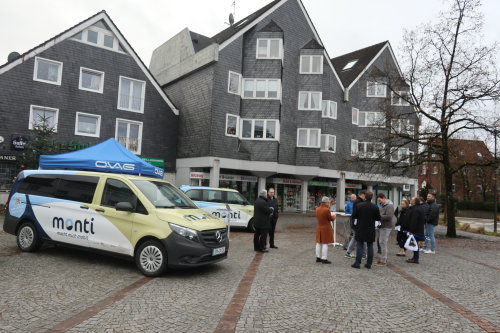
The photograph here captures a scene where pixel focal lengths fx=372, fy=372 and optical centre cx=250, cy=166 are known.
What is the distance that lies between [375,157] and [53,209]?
49.0 feet

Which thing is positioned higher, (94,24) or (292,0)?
(292,0)

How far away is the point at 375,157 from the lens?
Result: 1861 centimetres

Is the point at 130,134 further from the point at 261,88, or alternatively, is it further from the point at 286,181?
the point at 286,181

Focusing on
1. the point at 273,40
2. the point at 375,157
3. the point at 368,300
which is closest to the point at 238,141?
the point at 273,40

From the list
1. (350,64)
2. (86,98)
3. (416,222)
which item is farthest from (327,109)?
(416,222)

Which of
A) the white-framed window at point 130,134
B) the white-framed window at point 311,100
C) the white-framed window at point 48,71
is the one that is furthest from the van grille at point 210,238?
the white-framed window at point 311,100

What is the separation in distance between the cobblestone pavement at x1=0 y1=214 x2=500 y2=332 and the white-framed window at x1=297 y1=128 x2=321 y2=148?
20.4m

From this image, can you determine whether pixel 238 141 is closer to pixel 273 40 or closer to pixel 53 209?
pixel 273 40

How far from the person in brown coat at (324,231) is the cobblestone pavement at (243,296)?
38 cm

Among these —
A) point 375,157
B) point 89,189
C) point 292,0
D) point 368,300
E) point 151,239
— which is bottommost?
point 368,300

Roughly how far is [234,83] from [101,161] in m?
17.7

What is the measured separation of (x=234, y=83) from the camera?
2741cm

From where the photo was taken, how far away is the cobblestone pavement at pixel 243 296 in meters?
4.75

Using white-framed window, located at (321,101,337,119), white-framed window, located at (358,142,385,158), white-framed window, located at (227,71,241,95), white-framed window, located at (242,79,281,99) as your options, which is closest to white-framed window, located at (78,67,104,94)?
white-framed window, located at (227,71,241,95)
